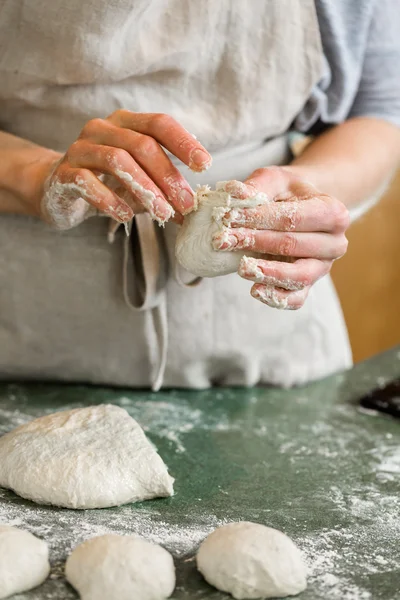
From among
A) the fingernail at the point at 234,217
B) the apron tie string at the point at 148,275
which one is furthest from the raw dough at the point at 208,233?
the apron tie string at the point at 148,275

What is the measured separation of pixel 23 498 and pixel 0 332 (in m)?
0.39

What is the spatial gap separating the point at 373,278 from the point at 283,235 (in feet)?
5.85

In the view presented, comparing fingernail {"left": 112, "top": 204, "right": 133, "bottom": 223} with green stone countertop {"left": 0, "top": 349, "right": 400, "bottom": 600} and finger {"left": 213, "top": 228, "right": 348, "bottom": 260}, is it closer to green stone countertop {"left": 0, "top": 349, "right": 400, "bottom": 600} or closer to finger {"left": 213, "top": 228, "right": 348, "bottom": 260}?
finger {"left": 213, "top": 228, "right": 348, "bottom": 260}

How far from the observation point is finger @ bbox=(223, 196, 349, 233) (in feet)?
3.22

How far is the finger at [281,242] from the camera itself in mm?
983

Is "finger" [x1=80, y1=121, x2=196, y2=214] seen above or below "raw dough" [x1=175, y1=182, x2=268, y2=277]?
above

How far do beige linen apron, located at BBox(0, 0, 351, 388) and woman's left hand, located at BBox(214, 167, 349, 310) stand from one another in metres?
0.22

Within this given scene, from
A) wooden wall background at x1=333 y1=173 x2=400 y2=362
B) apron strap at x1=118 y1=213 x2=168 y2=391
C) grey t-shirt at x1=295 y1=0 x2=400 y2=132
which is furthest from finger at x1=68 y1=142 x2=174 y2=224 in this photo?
wooden wall background at x1=333 y1=173 x2=400 y2=362

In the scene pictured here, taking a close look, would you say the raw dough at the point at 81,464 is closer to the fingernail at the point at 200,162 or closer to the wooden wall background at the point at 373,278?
the fingernail at the point at 200,162

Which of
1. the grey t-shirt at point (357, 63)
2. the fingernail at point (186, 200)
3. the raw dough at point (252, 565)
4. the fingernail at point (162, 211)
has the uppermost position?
the grey t-shirt at point (357, 63)

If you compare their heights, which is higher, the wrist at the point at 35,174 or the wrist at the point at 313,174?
the wrist at the point at 313,174

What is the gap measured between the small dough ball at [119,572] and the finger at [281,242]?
0.37m

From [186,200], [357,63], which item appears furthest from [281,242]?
[357,63]

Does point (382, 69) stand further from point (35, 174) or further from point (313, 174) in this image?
point (35, 174)
